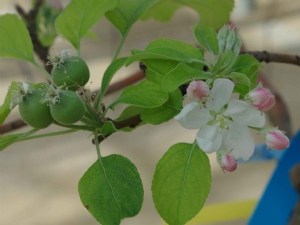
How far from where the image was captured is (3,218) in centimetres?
107

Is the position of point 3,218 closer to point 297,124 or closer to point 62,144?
point 62,144

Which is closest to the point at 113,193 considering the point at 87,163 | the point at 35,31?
the point at 35,31

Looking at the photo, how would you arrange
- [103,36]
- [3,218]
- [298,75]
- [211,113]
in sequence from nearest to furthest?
1. [211,113]
2. [3,218]
3. [298,75]
4. [103,36]

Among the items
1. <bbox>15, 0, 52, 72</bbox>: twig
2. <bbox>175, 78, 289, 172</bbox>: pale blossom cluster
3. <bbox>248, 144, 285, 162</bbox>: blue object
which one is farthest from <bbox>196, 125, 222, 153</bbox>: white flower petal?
<bbox>248, 144, 285, 162</bbox>: blue object

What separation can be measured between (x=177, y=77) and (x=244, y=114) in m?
0.04

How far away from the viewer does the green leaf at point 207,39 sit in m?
0.31

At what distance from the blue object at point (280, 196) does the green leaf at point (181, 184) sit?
1.30 feet

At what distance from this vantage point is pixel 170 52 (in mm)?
287

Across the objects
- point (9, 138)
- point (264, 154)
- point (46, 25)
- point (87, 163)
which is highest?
point (9, 138)

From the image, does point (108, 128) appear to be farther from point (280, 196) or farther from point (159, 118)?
point (280, 196)

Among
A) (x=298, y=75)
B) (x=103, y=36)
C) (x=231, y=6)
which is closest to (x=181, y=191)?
(x=231, y=6)

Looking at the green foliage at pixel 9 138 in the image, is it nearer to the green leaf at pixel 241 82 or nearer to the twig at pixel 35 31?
the green leaf at pixel 241 82

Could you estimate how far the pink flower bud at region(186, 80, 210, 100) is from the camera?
0.27 m

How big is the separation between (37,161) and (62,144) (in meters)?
0.07
